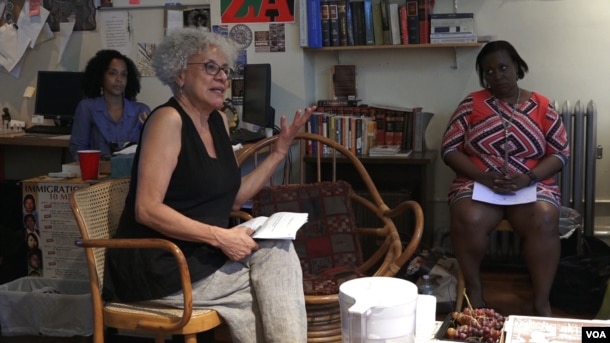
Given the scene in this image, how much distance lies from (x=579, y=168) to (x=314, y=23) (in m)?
1.57

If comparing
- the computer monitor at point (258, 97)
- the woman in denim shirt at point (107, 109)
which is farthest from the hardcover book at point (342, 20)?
the woman in denim shirt at point (107, 109)

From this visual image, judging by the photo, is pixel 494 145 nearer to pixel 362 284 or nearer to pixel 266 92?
pixel 266 92

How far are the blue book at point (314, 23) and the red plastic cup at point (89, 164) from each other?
1.51 metres

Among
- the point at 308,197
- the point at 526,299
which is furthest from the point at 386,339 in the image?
the point at 526,299

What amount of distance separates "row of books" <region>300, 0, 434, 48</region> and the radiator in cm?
84

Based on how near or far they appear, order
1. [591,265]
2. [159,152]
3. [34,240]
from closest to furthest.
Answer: [159,152], [34,240], [591,265]

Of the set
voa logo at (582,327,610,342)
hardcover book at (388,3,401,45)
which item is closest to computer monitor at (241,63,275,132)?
hardcover book at (388,3,401,45)

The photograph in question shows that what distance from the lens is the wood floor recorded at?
9.36 ft

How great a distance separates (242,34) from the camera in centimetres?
389

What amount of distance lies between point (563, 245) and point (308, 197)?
1.60 meters

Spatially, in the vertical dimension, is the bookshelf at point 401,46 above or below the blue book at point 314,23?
below

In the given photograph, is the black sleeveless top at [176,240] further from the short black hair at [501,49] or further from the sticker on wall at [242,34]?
the sticker on wall at [242,34]

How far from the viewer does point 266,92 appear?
357 cm

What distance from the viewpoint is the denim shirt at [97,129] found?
136 inches
